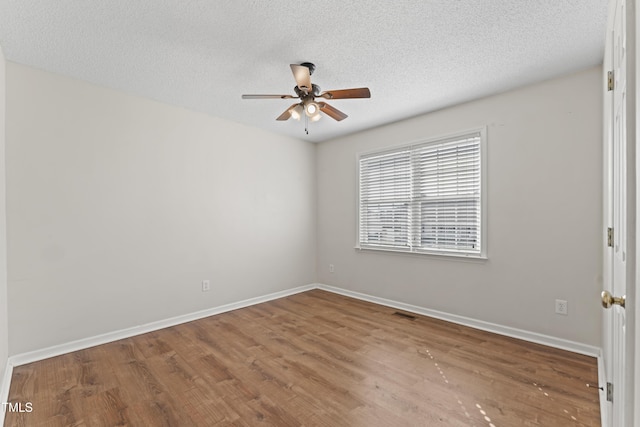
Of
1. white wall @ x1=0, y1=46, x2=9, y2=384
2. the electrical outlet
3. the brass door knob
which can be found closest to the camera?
the brass door knob

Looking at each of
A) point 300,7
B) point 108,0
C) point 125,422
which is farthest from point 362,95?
point 125,422

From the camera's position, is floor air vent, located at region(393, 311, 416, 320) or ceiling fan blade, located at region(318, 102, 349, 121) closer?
ceiling fan blade, located at region(318, 102, 349, 121)

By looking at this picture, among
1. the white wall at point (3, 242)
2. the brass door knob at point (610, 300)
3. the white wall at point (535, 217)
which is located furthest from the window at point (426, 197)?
the white wall at point (3, 242)

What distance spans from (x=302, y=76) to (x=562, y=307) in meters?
3.03

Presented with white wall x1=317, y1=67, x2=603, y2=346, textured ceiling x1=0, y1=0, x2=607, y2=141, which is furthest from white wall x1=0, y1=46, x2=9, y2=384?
white wall x1=317, y1=67, x2=603, y2=346

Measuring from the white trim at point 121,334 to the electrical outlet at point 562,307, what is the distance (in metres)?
3.30

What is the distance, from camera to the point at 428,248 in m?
3.75

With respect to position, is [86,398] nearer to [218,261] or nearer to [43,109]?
[218,261]

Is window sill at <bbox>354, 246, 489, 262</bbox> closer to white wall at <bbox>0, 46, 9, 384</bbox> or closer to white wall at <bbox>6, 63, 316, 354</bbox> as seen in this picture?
white wall at <bbox>6, 63, 316, 354</bbox>

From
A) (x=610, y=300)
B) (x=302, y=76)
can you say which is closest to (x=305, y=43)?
(x=302, y=76)

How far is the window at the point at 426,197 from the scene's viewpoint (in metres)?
3.38

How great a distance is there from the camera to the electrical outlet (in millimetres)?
2750

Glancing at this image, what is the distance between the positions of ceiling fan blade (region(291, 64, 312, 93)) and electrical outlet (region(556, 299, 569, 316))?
2923mm

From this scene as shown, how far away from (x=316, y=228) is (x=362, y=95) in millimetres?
2957
